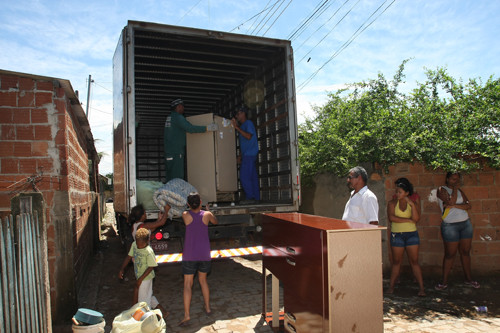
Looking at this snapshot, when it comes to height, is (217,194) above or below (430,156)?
below

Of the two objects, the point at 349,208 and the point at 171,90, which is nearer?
the point at 349,208

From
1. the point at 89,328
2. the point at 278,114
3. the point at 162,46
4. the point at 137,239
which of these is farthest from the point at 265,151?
the point at 89,328

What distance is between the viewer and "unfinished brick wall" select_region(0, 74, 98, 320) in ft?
13.9

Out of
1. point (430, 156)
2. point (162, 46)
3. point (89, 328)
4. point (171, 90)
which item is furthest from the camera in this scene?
point (171, 90)

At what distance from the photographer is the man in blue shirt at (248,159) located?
21.3ft

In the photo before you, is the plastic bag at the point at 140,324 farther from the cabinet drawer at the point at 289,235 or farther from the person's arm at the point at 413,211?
the person's arm at the point at 413,211

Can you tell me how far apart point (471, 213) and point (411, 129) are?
5.40 feet

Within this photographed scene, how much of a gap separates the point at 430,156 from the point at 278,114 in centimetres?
253

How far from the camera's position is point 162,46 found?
20.0ft

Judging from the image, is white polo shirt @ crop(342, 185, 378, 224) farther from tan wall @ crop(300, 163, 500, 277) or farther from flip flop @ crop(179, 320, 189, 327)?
flip flop @ crop(179, 320, 189, 327)

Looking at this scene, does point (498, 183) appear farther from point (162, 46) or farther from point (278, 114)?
point (162, 46)

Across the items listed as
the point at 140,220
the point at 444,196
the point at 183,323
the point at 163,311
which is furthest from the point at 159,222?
the point at 444,196

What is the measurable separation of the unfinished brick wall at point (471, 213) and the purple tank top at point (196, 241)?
3.22 m

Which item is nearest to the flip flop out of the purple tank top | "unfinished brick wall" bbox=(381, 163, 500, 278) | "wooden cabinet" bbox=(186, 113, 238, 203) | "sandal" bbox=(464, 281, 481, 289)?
the purple tank top
